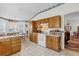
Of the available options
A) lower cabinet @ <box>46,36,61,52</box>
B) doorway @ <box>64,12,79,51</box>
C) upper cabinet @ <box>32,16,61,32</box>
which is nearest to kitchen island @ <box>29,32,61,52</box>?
lower cabinet @ <box>46,36,61,52</box>

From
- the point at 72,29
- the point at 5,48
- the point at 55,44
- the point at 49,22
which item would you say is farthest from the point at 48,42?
the point at 5,48

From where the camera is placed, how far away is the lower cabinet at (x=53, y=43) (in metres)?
3.45

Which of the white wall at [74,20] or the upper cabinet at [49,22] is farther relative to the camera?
the upper cabinet at [49,22]

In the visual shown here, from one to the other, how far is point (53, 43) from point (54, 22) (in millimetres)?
878

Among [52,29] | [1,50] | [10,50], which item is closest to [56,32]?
[52,29]

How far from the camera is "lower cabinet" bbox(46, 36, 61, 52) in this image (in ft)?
11.3

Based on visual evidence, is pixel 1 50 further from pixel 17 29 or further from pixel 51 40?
pixel 51 40

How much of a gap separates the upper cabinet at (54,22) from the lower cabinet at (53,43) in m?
0.50

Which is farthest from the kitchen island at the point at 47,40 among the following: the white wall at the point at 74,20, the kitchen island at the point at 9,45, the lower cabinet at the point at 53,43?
the white wall at the point at 74,20

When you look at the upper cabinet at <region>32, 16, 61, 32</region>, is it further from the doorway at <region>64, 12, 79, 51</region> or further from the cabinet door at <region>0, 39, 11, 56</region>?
the cabinet door at <region>0, 39, 11, 56</region>

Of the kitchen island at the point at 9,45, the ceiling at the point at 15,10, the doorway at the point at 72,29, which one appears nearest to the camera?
the ceiling at the point at 15,10

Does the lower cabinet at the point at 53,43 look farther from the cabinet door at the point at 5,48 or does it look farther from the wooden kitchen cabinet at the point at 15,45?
the cabinet door at the point at 5,48

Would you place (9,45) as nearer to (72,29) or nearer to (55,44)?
(55,44)

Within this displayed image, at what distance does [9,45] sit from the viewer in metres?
2.93
